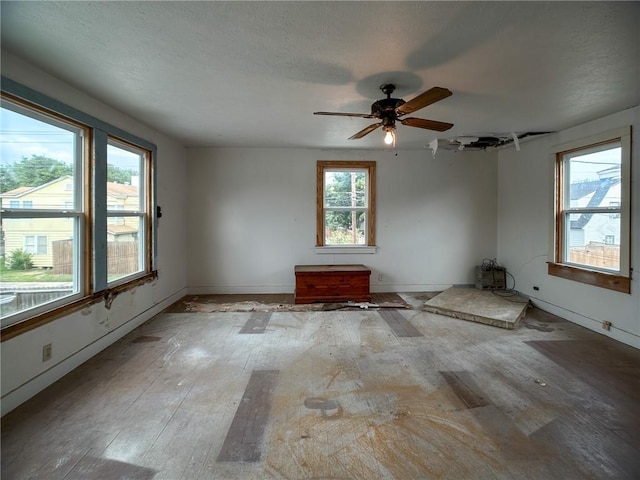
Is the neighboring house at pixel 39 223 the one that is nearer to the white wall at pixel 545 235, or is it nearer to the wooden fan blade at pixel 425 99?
the wooden fan blade at pixel 425 99

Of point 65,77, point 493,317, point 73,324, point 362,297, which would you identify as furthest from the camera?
point 362,297

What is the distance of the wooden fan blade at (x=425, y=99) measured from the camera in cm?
212

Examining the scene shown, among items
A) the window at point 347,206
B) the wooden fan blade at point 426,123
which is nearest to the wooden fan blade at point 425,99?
the wooden fan blade at point 426,123

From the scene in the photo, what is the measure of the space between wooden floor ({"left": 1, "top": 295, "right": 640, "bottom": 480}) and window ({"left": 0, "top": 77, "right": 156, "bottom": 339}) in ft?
2.33

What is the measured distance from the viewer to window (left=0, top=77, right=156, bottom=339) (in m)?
2.24

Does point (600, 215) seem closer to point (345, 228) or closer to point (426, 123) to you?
point (426, 123)

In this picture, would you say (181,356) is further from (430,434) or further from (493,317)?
(493,317)

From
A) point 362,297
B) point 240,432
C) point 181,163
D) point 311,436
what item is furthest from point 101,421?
point 181,163

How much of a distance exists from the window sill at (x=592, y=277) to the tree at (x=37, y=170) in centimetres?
574

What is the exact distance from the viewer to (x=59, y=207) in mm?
2666

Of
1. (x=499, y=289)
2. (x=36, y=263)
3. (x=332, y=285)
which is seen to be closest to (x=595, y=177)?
(x=499, y=289)

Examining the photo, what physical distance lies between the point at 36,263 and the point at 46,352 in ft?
2.36

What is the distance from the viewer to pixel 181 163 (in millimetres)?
5043

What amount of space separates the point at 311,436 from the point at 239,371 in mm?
1045
